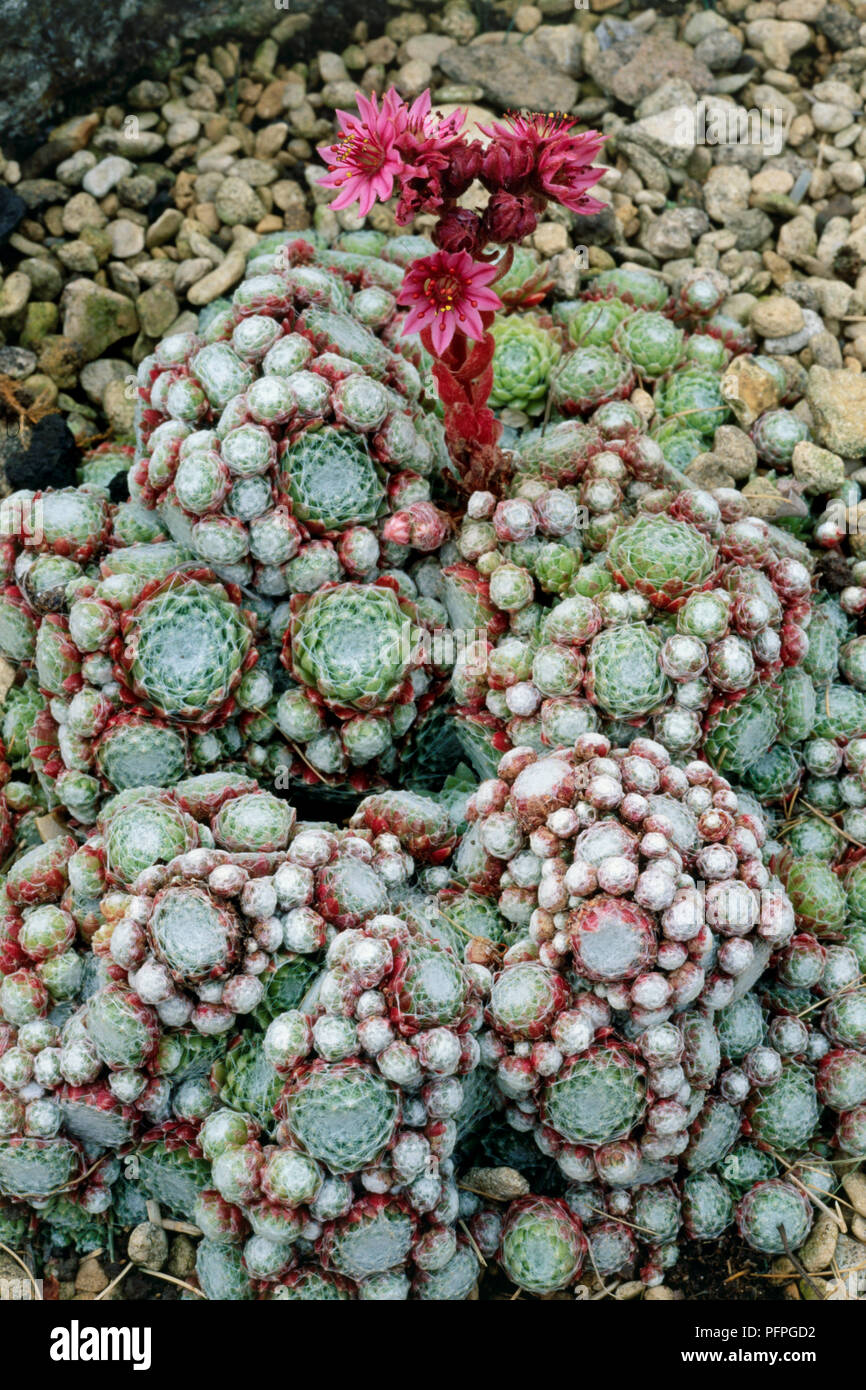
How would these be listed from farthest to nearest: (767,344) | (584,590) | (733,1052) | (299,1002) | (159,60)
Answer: (159,60) → (767,344) → (584,590) → (733,1052) → (299,1002)

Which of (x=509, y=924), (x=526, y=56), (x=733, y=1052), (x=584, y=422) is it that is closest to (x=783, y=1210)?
(x=733, y=1052)

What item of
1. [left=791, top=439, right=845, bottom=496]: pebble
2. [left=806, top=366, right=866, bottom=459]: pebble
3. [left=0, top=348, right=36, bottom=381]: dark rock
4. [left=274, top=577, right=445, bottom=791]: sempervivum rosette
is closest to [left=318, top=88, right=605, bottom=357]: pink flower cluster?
[left=274, top=577, right=445, bottom=791]: sempervivum rosette

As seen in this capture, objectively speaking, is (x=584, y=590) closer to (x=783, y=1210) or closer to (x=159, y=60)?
(x=783, y=1210)

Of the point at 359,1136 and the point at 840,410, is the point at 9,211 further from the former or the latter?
the point at 359,1136

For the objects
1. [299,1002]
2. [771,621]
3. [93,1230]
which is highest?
[771,621]

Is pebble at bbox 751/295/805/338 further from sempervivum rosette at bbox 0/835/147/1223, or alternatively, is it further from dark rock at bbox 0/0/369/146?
sempervivum rosette at bbox 0/835/147/1223

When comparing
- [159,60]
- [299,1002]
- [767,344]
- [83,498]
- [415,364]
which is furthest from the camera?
[159,60]
